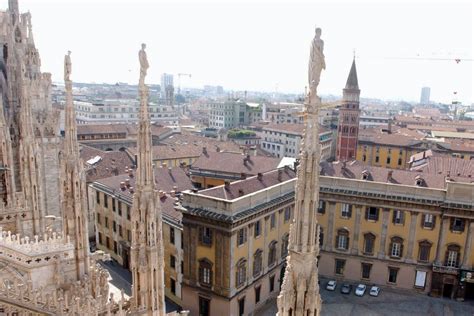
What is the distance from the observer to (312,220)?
32.1 ft

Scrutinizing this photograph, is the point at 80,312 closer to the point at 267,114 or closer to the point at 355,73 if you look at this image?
the point at 355,73

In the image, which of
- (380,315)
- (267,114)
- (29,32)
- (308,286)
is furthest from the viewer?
(267,114)

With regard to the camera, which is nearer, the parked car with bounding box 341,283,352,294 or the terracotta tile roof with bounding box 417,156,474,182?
the parked car with bounding box 341,283,352,294

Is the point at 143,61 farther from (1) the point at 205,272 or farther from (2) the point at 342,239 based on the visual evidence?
(2) the point at 342,239

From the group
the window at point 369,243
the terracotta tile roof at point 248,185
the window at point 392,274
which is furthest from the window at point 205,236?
the window at point 392,274

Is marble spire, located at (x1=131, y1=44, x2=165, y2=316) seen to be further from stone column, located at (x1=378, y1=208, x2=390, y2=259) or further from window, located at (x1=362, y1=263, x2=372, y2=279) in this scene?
window, located at (x1=362, y1=263, x2=372, y2=279)

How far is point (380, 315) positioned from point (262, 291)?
11017mm

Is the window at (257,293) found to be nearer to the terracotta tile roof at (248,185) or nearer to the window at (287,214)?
the window at (287,214)

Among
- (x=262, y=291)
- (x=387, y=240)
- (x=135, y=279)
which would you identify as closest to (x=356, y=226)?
(x=387, y=240)

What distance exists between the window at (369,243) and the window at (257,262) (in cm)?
1257

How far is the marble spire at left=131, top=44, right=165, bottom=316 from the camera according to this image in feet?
43.6

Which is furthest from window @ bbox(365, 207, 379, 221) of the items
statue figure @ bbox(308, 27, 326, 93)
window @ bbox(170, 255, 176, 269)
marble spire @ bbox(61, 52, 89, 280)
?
statue figure @ bbox(308, 27, 326, 93)

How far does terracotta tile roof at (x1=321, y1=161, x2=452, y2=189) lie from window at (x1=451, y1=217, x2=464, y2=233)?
360 centimetres

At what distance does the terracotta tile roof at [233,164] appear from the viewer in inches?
2063
